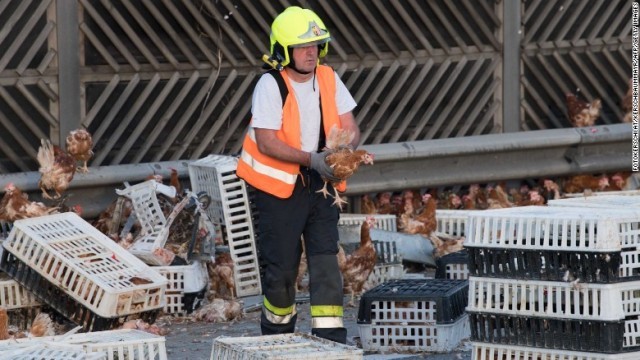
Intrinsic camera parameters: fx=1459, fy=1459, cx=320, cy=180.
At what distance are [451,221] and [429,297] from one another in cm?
312

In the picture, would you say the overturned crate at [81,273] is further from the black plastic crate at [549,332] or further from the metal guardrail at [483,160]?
the black plastic crate at [549,332]

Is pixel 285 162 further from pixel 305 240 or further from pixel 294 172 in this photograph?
pixel 305 240

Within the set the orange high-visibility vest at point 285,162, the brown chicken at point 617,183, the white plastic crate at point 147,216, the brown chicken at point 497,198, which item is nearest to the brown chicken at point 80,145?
the white plastic crate at point 147,216

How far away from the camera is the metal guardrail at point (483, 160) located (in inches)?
466

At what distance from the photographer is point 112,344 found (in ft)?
22.3

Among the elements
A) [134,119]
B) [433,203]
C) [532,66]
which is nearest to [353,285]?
[433,203]

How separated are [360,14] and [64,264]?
4.53 m

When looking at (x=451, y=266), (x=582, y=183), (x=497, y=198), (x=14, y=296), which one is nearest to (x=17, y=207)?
(x=14, y=296)

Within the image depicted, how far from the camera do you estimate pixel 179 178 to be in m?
10.9

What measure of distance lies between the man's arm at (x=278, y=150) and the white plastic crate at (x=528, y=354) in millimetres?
1339

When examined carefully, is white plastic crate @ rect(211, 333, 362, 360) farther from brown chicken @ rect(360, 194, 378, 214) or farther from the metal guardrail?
brown chicken @ rect(360, 194, 378, 214)

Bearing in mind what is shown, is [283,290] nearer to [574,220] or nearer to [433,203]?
[574,220]

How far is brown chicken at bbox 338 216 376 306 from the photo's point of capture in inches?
389

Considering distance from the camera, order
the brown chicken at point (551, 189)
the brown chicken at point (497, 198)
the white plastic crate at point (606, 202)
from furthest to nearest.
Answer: the brown chicken at point (551, 189) < the brown chicken at point (497, 198) < the white plastic crate at point (606, 202)
